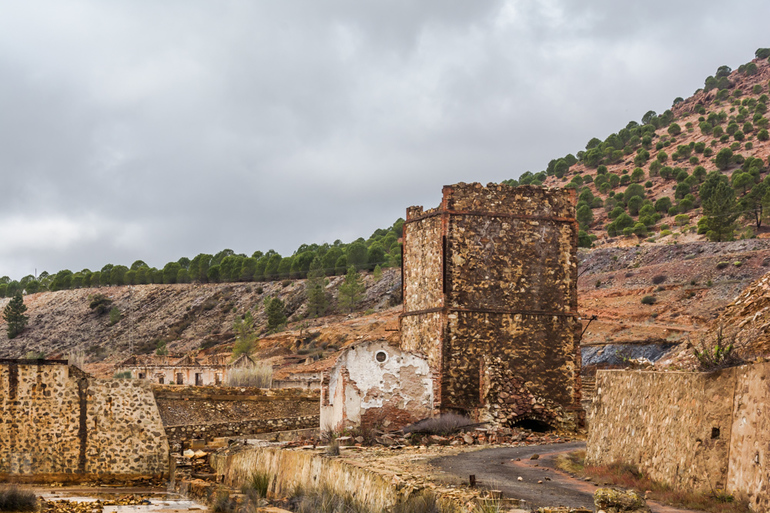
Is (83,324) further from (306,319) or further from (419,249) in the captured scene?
(419,249)

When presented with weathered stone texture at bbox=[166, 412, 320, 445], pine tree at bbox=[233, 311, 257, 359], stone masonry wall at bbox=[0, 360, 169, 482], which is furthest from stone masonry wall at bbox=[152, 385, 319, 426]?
pine tree at bbox=[233, 311, 257, 359]

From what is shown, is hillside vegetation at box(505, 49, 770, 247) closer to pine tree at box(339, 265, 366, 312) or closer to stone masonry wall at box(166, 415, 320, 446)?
pine tree at box(339, 265, 366, 312)

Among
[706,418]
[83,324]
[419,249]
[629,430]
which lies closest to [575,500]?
[706,418]

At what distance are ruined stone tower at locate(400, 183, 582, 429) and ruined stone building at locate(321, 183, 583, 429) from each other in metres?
0.03

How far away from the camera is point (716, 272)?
62844mm

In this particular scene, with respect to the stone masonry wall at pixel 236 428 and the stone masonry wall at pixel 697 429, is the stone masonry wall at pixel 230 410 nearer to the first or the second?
the stone masonry wall at pixel 236 428

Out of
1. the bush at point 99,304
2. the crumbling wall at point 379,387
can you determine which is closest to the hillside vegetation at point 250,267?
the bush at point 99,304

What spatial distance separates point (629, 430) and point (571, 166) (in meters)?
123

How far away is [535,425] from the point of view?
23.7 meters

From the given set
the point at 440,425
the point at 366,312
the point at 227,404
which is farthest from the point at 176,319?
the point at 440,425

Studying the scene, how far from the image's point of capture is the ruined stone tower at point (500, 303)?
22.7 metres

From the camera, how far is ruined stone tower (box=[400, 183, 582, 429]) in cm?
2273

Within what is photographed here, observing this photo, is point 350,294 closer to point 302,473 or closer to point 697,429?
point 302,473

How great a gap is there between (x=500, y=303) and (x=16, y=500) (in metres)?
12.3
